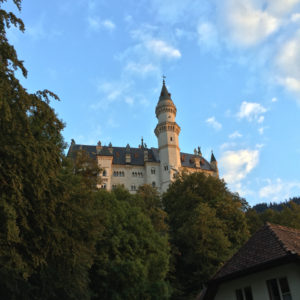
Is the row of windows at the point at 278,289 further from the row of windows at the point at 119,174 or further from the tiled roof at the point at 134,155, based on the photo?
the tiled roof at the point at 134,155

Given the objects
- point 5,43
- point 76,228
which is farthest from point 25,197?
point 5,43

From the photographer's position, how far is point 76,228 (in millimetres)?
16391

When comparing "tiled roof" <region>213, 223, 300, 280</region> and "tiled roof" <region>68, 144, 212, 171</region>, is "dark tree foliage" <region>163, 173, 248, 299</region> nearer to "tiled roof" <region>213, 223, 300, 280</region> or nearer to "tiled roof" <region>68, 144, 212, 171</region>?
"tiled roof" <region>213, 223, 300, 280</region>

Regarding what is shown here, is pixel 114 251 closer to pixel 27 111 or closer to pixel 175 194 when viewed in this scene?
pixel 27 111

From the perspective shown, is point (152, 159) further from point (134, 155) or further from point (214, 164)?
point (214, 164)

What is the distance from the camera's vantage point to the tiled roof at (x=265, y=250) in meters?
14.5

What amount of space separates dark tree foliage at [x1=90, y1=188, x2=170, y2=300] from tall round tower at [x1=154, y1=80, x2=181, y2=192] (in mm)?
50186

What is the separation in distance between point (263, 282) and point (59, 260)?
8.96 metres

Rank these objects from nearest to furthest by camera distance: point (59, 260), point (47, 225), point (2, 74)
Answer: point (2, 74) < point (47, 225) < point (59, 260)

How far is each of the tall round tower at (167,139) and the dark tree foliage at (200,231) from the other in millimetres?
28643

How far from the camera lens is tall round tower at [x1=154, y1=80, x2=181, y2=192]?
8503cm

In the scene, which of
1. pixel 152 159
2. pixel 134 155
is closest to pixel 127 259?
pixel 152 159

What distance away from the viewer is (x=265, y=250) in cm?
1542

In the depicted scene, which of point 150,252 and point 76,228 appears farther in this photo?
point 150,252
